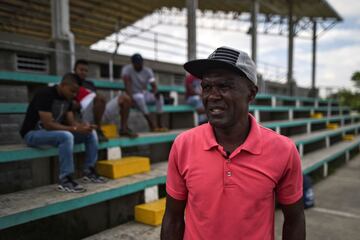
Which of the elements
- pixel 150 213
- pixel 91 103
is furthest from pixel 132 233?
pixel 91 103

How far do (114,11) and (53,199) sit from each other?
1101 centimetres

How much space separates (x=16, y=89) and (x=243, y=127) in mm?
3322

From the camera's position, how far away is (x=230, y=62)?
1273 millimetres

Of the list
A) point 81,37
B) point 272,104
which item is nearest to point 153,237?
point 272,104

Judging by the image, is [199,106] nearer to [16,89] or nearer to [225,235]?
[16,89]

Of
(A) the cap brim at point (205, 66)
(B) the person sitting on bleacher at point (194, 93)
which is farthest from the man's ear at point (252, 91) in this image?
(B) the person sitting on bleacher at point (194, 93)

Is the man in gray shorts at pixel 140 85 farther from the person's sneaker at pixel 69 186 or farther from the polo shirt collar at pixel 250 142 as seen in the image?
the polo shirt collar at pixel 250 142

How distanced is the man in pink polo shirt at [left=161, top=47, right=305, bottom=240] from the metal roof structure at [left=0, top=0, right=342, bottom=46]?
9654 millimetres

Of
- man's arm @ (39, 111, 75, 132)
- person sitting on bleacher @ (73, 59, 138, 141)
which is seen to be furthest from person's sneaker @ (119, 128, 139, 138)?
man's arm @ (39, 111, 75, 132)

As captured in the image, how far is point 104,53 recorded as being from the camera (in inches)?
239

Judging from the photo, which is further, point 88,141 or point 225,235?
point 88,141

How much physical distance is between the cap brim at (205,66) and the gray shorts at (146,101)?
11.2 feet

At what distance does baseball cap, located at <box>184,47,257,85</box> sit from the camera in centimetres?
128

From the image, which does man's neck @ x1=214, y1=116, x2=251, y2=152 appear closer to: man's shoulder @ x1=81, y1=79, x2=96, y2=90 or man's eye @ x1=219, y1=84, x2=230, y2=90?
man's eye @ x1=219, y1=84, x2=230, y2=90
